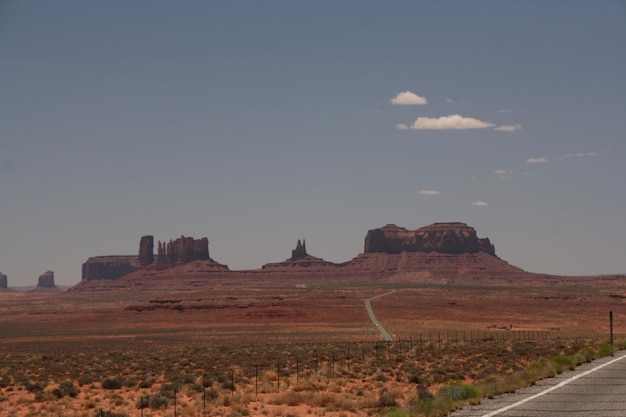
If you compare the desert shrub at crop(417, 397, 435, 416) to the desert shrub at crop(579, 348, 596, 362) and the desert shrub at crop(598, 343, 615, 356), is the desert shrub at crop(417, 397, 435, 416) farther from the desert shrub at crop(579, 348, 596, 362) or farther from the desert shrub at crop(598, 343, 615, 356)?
the desert shrub at crop(598, 343, 615, 356)

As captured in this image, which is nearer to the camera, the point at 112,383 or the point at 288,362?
the point at 112,383

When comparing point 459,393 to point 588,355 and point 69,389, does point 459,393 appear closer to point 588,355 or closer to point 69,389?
point 588,355

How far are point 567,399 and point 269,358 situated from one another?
94.3 ft

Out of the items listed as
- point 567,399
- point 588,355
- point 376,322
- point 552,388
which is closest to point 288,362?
point 588,355

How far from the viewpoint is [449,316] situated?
342ft

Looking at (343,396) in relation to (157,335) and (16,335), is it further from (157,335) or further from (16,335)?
(16,335)

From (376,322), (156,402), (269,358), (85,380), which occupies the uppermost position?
(156,402)

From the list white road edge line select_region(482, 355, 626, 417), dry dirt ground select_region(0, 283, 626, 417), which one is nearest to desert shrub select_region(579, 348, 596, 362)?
white road edge line select_region(482, 355, 626, 417)

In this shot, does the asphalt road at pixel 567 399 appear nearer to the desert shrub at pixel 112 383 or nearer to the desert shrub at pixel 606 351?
the desert shrub at pixel 606 351

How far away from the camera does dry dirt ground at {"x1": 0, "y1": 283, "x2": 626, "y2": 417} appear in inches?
1040

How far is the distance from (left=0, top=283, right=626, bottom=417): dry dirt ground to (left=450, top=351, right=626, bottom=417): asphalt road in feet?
9.77

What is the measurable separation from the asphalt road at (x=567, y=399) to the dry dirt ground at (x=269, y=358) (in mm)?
2979

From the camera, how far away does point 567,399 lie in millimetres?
17484

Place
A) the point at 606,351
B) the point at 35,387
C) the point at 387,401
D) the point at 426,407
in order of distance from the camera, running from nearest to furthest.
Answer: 1. the point at 426,407
2. the point at 387,401
3. the point at 606,351
4. the point at 35,387
